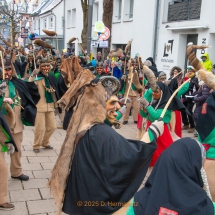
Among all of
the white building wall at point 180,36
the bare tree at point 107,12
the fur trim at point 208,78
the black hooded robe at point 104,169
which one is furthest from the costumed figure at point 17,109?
the bare tree at point 107,12

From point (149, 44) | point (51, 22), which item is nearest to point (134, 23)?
point (149, 44)

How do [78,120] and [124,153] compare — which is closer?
[124,153]

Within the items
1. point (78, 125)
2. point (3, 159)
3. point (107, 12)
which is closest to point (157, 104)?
point (3, 159)

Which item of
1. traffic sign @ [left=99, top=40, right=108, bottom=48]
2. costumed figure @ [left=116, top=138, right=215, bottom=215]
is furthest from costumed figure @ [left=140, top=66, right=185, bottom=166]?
traffic sign @ [left=99, top=40, right=108, bottom=48]

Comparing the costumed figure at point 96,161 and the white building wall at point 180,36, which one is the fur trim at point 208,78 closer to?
the costumed figure at point 96,161

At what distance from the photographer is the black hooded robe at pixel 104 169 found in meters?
2.30

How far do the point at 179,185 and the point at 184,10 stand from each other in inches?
484

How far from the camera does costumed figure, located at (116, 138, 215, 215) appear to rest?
6.14 ft

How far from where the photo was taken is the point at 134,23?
55.2 feet

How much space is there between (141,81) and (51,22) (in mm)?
27490

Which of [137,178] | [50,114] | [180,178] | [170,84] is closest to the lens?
[180,178]

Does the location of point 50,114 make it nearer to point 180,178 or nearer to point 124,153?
point 124,153

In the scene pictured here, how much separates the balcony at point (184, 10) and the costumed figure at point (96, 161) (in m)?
10.9

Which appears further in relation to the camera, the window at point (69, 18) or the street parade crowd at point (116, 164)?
the window at point (69, 18)
